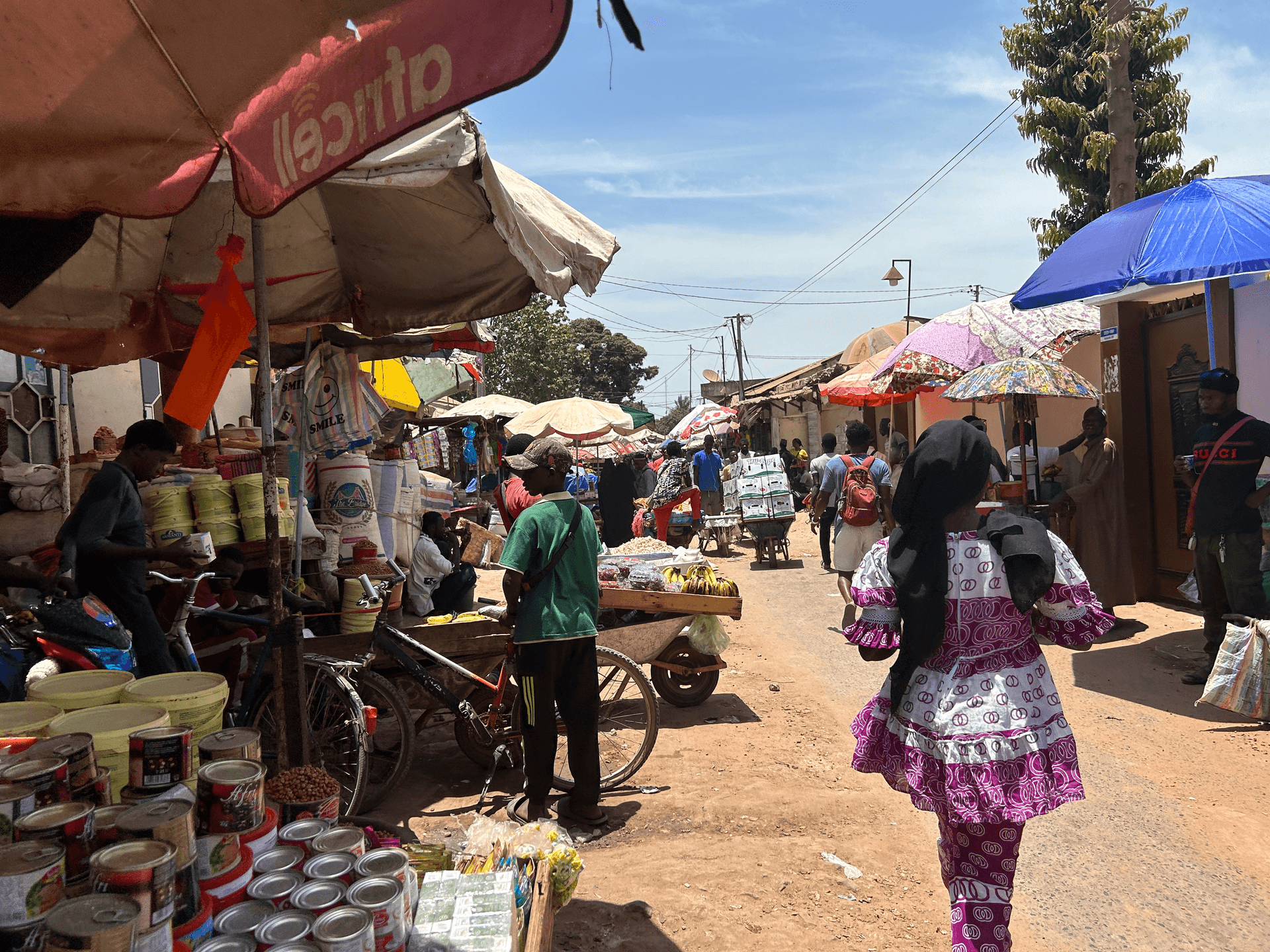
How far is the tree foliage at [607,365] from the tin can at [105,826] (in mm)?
55395

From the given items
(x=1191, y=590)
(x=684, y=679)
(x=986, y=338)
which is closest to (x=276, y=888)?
(x=684, y=679)

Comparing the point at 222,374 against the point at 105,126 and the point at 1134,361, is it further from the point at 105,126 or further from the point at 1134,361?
the point at 1134,361

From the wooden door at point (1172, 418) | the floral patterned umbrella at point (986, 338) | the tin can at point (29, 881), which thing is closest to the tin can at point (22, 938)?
the tin can at point (29, 881)

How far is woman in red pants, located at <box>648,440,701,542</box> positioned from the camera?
13180 millimetres

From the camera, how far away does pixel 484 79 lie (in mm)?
1676

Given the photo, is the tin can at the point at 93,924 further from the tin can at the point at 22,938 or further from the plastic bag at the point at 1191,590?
the plastic bag at the point at 1191,590

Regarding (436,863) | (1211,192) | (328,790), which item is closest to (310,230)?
(328,790)

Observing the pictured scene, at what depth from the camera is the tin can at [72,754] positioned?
1892 mm

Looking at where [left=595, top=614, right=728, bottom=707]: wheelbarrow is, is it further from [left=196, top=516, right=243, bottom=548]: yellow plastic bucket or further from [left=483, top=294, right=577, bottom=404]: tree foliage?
[left=483, top=294, right=577, bottom=404]: tree foliage

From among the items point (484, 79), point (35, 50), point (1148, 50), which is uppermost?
point (1148, 50)

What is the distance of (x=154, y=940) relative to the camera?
1.60m

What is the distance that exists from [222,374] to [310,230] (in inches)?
64.5

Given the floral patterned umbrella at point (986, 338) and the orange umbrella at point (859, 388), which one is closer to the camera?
the floral patterned umbrella at point (986, 338)

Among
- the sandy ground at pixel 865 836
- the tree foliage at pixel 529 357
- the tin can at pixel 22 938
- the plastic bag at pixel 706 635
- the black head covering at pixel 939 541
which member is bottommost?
the sandy ground at pixel 865 836
